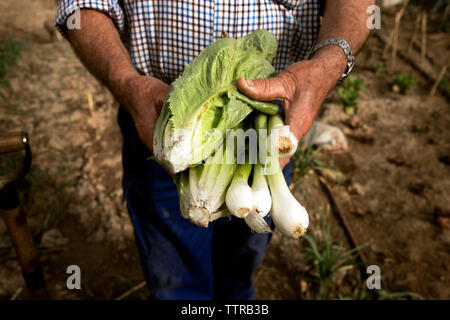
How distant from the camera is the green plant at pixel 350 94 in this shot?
4160mm

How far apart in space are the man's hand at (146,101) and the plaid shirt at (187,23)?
29cm

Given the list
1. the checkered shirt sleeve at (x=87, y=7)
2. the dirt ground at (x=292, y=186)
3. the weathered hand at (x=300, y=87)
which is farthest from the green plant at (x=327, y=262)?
the checkered shirt sleeve at (x=87, y=7)

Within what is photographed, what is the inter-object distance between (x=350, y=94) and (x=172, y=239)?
307 centimetres

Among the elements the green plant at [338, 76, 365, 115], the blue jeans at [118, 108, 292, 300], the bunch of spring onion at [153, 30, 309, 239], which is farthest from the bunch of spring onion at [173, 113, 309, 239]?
the green plant at [338, 76, 365, 115]

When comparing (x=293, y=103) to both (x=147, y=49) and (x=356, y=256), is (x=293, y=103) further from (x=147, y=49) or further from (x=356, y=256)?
(x=356, y=256)

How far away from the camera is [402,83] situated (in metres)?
4.34

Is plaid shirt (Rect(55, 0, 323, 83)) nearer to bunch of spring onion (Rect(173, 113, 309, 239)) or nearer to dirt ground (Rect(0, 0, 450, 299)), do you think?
bunch of spring onion (Rect(173, 113, 309, 239))

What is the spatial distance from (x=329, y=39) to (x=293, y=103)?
416 mm

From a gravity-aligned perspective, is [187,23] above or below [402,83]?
above

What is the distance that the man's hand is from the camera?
1.36m

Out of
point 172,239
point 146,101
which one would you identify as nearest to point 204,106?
point 146,101

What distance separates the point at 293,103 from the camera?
138 cm

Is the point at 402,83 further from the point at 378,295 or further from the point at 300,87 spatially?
the point at 300,87

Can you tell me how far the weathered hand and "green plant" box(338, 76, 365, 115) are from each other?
109 inches
